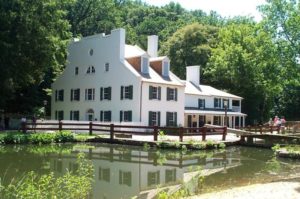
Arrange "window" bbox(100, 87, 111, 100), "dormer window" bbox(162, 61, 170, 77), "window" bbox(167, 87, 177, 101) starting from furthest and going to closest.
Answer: "dormer window" bbox(162, 61, 170, 77), "window" bbox(167, 87, 177, 101), "window" bbox(100, 87, 111, 100)

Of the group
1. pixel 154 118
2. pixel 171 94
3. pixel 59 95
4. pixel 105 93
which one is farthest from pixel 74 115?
pixel 171 94

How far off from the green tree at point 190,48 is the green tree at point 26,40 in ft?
87.0

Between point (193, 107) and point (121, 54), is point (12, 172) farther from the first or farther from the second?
point (193, 107)

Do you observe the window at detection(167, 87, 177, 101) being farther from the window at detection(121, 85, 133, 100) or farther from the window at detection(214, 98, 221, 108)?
the window at detection(214, 98, 221, 108)

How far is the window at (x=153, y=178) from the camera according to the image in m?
14.0

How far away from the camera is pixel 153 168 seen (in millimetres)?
17172

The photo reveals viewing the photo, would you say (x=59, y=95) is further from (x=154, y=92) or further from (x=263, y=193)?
(x=263, y=193)

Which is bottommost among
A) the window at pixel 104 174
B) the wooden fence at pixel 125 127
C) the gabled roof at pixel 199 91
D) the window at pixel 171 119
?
the window at pixel 104 174

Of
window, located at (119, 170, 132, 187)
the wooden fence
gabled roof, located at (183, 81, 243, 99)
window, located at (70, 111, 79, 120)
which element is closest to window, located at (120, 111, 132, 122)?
the wooden fence

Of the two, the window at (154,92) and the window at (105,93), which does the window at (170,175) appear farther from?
the window at (105,93)

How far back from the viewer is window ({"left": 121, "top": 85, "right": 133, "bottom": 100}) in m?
37.6

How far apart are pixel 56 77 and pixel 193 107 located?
14496mm

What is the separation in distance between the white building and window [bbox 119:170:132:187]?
21140 mm

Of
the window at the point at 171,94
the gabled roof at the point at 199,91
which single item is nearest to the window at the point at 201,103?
the gabled roof at the point at 199,91
